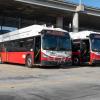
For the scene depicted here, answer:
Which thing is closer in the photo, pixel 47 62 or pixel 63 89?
pixel 63 89

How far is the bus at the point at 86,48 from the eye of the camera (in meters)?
26.8

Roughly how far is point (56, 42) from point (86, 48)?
4927 millimetres

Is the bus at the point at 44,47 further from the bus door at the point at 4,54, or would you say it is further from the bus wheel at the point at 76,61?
the bus door at the point at 4,54

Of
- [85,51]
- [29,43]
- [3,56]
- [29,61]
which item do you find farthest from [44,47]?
[3,56]

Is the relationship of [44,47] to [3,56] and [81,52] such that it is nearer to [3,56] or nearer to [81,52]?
[81,52]

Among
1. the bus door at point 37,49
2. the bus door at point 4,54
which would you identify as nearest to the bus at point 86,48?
the bus door at point 37,49

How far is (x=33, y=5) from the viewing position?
149 ft

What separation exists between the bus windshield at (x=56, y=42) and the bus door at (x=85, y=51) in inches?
128

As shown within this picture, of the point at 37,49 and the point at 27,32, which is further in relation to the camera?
the point at 27,32

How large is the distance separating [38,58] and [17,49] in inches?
161

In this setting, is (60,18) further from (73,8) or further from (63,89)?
(63,89)

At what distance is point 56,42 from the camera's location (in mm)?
23891

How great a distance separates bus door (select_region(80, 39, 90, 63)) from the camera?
27609 millimetres

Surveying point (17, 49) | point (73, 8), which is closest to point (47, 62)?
point (17, 49)
